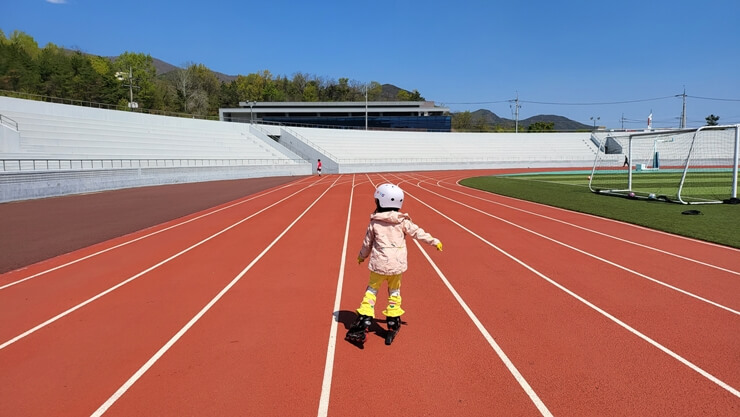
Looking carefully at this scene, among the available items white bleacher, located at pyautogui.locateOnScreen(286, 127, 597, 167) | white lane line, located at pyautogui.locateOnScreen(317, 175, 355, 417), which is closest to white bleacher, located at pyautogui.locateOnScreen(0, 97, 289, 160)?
white bleacher, located at pyautogui.locateOnScreen(286, 127, 597, 167)

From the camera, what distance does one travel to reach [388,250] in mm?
4152

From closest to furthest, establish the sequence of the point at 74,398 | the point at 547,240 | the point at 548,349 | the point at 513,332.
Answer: the point at 74,398 → the point at 548,349 → the point at 513,332 → the point at 547,240

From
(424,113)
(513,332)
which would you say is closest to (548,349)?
(513,332)

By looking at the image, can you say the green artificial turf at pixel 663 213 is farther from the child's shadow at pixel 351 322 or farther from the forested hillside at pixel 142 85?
the forested hillside at pixel 142 85

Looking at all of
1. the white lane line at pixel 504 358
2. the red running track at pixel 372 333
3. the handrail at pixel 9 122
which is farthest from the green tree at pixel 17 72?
the white lane line at pixel 504 358

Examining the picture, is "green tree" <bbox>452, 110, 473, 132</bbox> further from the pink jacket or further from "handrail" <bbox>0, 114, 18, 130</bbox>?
the pink jacket

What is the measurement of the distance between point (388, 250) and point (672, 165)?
5213 cm

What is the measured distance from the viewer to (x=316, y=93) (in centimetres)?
11062

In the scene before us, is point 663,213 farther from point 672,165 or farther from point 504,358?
point 672,165

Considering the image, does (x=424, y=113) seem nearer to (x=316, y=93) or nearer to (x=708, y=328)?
(x=316, y=93)

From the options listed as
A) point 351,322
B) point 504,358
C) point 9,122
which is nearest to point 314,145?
point 9,122

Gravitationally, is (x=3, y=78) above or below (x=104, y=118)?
above

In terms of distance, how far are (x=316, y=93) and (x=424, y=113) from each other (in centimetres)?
3683

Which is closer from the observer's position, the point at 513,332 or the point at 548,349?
the point at 548,349
